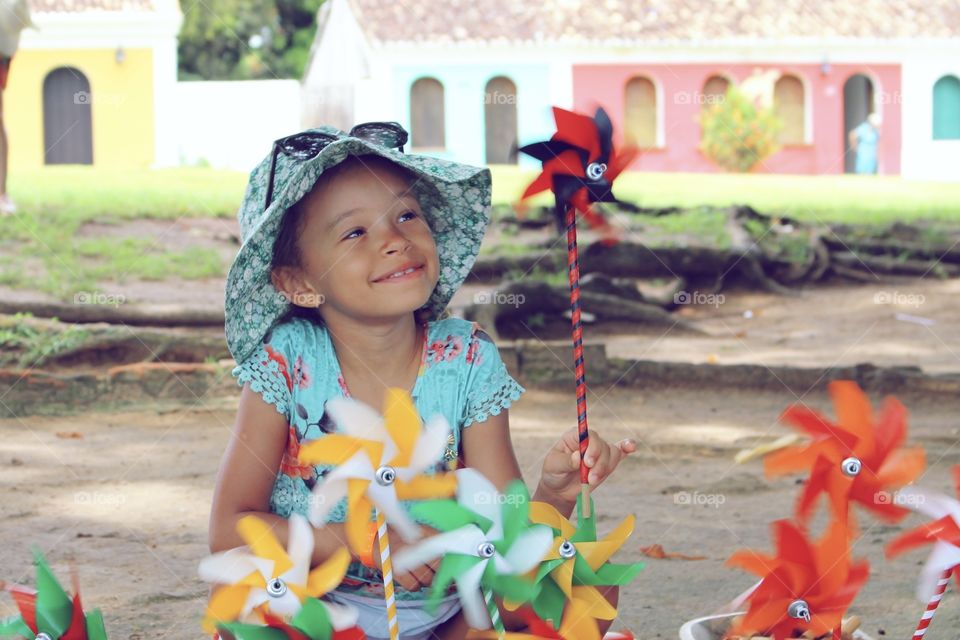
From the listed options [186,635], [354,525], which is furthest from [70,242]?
[354,525]

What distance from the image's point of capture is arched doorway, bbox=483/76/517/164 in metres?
18.0

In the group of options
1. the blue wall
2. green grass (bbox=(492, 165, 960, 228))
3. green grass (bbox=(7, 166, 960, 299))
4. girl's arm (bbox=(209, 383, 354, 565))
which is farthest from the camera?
the blue wall

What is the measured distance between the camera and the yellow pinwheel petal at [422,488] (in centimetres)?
170

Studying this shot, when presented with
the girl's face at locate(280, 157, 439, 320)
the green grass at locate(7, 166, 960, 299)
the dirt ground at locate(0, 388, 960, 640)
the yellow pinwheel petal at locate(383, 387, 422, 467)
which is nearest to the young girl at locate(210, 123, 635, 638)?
the girl's face at locate(280, 157, 439, 320)

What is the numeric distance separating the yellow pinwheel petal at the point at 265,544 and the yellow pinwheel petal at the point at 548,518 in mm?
317

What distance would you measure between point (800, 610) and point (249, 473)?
819 millimetres

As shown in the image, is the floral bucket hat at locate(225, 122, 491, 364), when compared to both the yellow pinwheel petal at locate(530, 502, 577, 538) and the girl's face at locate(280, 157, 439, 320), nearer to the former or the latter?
the girl's face at locate(280, 157, 439, 320)

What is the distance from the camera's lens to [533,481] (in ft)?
13.0

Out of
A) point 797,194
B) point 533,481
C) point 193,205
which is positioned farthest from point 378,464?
point 797,194

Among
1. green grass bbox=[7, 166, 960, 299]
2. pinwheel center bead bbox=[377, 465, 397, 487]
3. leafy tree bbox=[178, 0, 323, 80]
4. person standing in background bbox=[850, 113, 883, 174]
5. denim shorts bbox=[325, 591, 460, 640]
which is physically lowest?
denim shorts bbox=[325, 591, 460, 640]

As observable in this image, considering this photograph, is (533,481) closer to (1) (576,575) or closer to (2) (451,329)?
(2) (451,329)

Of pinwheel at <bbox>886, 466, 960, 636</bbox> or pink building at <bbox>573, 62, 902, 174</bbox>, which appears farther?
pink building at <bbox>573, 62, 902, 174</bbox>

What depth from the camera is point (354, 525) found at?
1701 mm

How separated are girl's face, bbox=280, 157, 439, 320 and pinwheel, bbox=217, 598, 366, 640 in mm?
523
